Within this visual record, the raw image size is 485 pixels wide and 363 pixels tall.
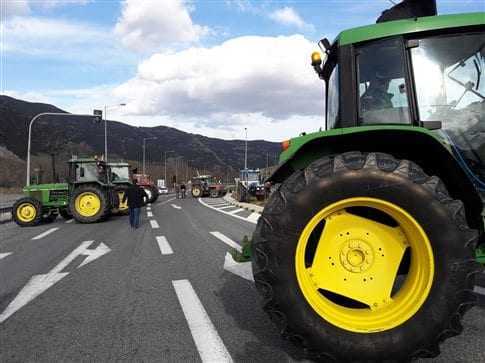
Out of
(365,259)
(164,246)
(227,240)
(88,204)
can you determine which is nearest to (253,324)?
(365,259)

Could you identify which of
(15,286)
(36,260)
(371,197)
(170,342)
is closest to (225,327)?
(170,342)

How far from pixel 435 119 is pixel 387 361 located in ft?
6.02

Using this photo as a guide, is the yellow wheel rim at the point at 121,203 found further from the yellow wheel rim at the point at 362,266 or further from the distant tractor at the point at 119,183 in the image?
the yellow wheel rim at the point at 362,266

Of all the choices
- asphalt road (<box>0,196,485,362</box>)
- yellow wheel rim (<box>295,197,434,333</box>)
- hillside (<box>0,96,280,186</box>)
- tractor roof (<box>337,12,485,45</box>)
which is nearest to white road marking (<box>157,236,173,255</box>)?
asphalt road (<box>0,196,485,362</box>)

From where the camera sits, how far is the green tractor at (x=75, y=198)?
15.2 m

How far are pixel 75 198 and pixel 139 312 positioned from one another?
482 inches

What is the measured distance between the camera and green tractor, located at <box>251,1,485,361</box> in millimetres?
2535

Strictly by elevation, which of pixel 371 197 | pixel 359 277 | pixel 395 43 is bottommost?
pixel 359 277

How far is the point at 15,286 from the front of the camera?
558 centimetres

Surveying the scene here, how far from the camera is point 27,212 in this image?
50.3 feet

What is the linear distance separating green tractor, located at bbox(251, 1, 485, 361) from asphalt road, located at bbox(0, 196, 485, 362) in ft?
1.95

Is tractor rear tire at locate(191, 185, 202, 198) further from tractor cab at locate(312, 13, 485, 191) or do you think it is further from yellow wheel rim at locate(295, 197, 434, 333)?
yellow wheel rim at locate(295, 197, 434, 333)

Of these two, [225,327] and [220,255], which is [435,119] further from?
[220,255]

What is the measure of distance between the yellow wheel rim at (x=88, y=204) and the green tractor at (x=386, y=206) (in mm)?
13239
